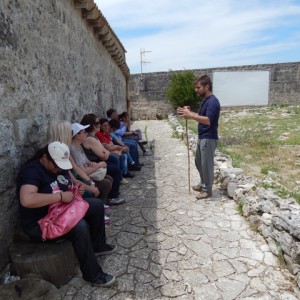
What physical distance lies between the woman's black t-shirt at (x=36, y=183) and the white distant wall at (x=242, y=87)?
20.8m

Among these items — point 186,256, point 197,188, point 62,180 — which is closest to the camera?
point 62,180

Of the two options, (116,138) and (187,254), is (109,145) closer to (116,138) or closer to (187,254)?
(116,138)

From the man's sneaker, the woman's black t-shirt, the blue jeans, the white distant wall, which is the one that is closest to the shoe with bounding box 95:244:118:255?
the woman's black t-shirt

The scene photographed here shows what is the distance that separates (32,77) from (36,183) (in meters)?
1.36

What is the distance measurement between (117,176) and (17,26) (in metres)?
2.51

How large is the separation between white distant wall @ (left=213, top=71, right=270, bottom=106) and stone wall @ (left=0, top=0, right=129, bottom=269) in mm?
17956

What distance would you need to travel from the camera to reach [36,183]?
2.49m

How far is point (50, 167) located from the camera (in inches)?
105

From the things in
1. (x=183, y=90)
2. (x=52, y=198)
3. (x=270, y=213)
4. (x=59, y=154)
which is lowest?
(x=270, y=213)

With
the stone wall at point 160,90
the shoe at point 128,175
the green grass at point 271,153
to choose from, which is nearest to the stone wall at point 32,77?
the shoe at point 128,175

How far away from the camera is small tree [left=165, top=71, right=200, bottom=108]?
19.8 m

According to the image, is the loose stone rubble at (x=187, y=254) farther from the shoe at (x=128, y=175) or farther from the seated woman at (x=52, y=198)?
the shoe at (x=128, y=175)

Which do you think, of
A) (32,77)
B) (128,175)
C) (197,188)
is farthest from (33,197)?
(128,175)

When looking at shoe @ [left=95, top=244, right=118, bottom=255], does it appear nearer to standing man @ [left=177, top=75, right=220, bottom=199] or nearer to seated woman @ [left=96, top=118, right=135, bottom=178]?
standing man @ [left=177, top=75, right=220, bottom=199]
